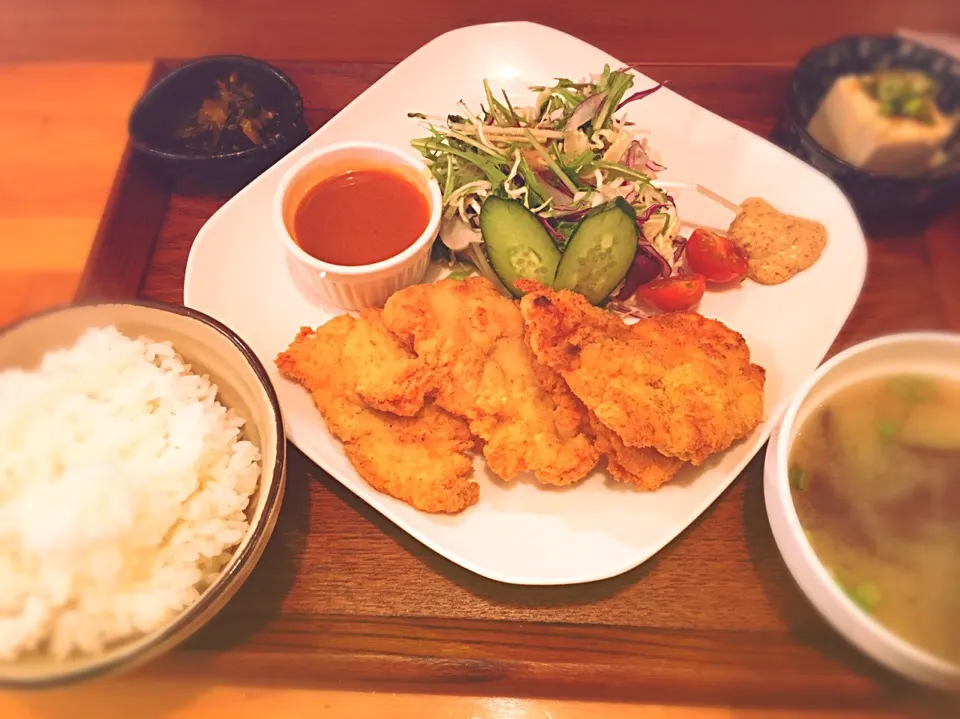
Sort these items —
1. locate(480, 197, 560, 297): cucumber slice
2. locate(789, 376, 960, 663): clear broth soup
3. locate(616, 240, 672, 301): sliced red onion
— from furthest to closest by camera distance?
locate(616, 240, 672, 301): sliced red onion < locate(480, 197, 560, 297): cucumber slice < locate(789, 376, 960, 663): clear broth soup

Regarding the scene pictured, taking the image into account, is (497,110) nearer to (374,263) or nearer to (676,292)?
(374,263)

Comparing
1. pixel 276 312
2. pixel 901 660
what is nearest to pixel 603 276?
pixel 276 312

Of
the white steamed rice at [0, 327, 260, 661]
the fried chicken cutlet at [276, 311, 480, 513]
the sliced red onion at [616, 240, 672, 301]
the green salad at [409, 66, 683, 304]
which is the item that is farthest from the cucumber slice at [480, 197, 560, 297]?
the white steamed rice at [0, 327, 260, 661]

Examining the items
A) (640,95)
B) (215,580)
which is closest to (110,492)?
(215,580)

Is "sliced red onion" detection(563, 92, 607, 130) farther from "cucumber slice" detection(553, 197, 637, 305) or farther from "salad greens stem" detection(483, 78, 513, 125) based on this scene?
"cucumber slice" detection(553, 197, 637, 305)

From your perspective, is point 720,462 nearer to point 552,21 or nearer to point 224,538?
point 224,538

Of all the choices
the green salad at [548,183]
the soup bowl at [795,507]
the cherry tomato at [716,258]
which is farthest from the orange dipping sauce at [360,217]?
the soup bowl at [795,507]
